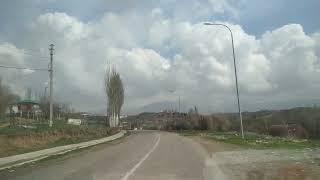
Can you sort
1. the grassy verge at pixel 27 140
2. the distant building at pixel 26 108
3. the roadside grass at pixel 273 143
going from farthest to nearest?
the distant building at pixel 26 108 < the roadside grass at pixel 273 143 < the grassy verge at pixel 27 140

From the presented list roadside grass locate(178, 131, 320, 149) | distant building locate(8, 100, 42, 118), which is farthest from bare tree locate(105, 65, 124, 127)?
roadside grass locate(178, 131, 320, 149)

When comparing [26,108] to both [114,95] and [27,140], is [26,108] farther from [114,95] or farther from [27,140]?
[27,140]

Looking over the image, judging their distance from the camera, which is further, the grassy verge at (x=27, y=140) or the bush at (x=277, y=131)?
the bush at (x=277, y=131)

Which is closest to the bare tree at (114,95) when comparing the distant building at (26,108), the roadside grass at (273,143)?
the distant building at (26,108)

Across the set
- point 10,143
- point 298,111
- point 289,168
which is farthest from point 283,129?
point 289,168

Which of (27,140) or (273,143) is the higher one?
(27,140)

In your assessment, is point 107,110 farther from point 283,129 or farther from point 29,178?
point 29,178

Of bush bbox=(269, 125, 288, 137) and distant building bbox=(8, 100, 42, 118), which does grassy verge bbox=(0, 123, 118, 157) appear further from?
distant building bbox=(8, 100, 42, 118)

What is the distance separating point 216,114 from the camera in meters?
116

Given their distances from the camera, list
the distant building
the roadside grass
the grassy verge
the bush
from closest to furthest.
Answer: the grassy verge
the roadside grass
the bush
the distant building

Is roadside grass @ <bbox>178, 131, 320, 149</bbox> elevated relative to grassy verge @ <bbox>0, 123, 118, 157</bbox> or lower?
lower

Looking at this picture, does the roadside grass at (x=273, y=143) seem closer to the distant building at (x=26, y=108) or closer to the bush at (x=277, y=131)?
the bush at (x=277, y=131)

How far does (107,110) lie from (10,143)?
63.5 metres

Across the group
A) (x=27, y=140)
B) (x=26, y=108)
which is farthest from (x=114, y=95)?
(x=27, y=140)
